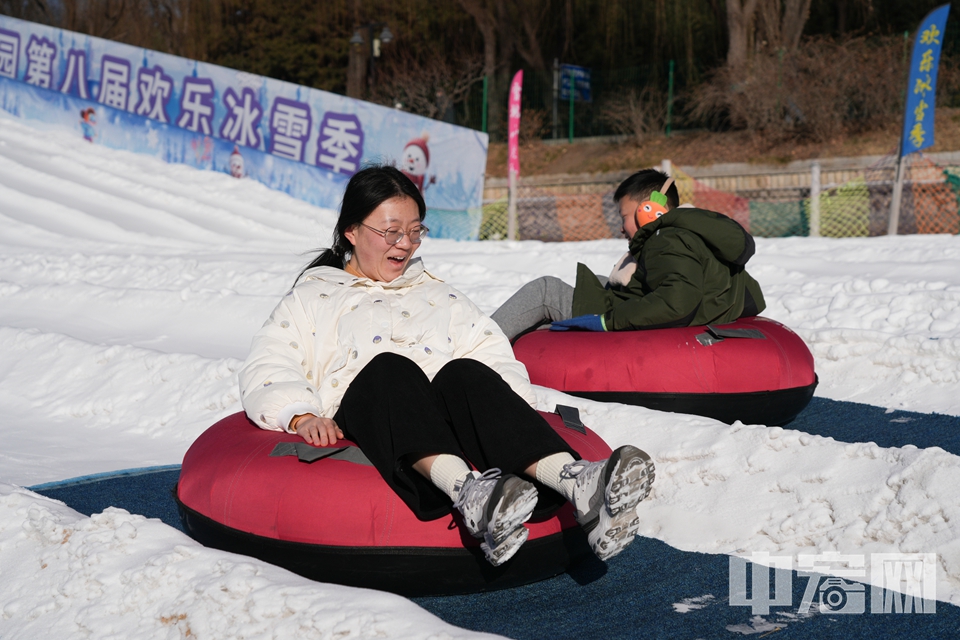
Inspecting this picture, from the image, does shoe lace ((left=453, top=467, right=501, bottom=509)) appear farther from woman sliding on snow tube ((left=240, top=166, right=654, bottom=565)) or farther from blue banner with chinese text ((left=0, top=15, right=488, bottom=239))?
blue banner with chinese text ((left=0, top=15, right=488, bottom=239))

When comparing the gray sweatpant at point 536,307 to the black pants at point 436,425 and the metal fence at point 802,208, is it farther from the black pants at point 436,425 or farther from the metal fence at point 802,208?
the metal fence at point 802,208

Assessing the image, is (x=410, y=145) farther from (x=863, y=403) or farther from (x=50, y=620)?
(x=50, y=620)

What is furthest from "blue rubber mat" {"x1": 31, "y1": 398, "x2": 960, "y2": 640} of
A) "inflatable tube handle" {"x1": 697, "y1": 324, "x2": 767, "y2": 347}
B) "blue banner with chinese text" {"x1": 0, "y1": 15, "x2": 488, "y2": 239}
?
"blue banner with chinese text" {"x1": 0, "y1": 15, "x2": 488, "y2": 239}

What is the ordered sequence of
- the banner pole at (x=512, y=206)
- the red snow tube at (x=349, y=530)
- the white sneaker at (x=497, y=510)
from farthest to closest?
the banner pole at (x=512, y=206) → the red snow tube at (x=349, y=530) → the white sneaker at (x=497, y=510)

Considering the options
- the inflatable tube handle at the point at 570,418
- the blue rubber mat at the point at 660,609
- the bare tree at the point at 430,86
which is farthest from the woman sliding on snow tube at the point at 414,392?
the bare tree at the point at 430,86

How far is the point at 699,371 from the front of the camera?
4434 millimetres

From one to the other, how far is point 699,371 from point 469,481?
7.56 ft

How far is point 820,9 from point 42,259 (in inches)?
803

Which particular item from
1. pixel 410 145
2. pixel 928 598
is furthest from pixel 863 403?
pixel 410 145

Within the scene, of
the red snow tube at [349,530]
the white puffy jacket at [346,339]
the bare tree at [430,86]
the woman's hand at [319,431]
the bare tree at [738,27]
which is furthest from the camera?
the bare tree at [430,86]

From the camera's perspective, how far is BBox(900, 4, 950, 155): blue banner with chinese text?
11.3 metres

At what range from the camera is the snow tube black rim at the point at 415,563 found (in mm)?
2584

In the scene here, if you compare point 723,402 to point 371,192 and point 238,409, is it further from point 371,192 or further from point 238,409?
point 238,409

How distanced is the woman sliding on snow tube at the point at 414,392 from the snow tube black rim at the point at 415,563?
0.13 metres
